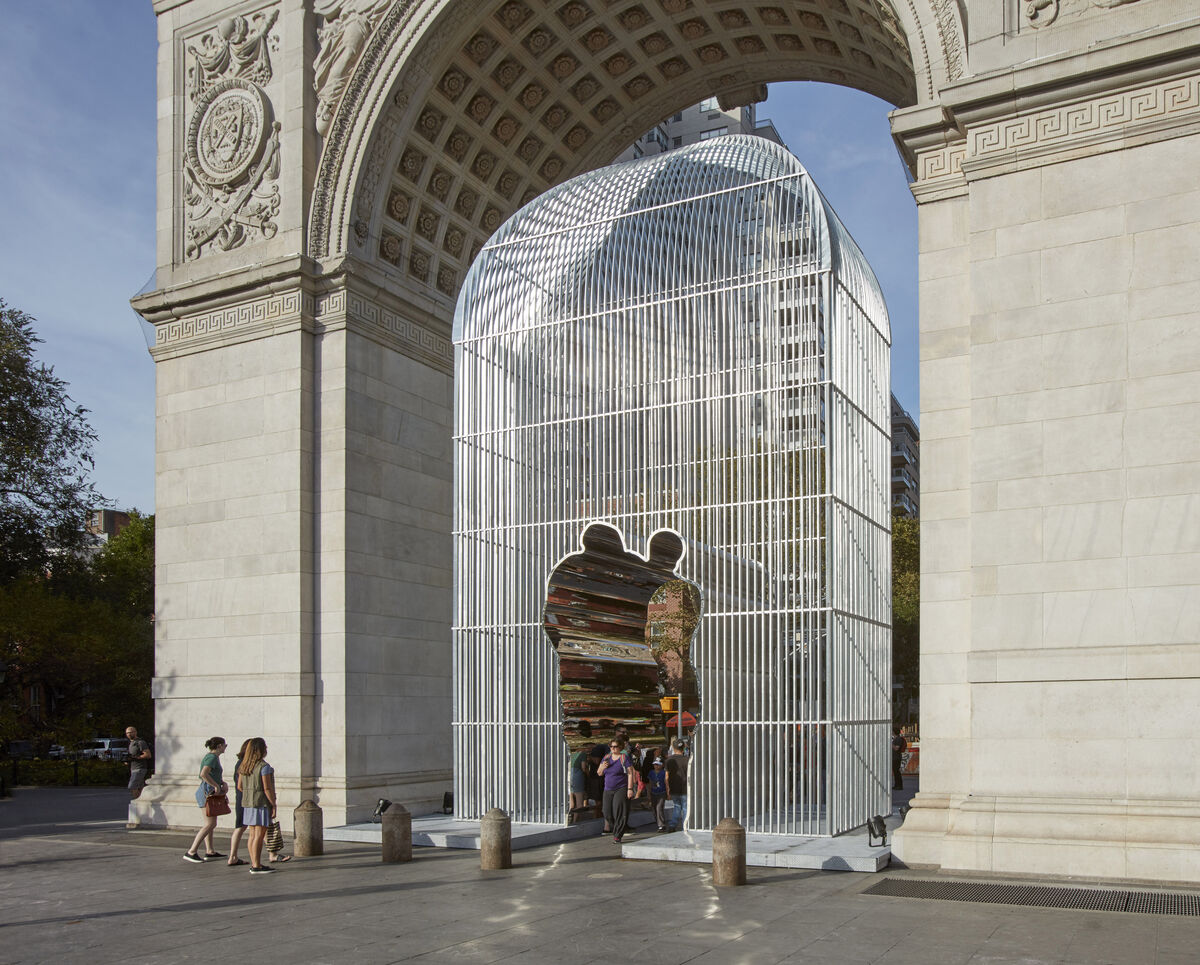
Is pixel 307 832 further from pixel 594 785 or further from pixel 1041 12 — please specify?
pixel 1041 12

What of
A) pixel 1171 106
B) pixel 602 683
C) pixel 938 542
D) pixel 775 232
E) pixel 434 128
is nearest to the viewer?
pixel 1171 106

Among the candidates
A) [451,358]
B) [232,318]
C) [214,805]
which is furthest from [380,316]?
[214,805]

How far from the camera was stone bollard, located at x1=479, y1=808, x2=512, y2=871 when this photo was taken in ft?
50.6

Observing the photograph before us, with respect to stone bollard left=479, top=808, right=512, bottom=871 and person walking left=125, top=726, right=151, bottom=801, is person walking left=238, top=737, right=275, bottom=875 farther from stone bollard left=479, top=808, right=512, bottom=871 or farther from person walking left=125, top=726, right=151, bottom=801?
person walking left=125, top=726, right=151, bottom=801

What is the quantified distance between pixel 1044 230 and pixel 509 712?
10.8 m

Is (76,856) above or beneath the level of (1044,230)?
→ beneath

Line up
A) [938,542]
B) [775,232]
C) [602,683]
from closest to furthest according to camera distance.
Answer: [938,542]
[775,232]
[602,683]

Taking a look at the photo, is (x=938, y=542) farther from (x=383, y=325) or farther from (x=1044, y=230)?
(x=383, y=325)

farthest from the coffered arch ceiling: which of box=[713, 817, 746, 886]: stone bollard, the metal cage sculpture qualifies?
box=[713, 817, 746, 886]: stone bollard

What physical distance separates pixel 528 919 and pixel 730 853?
8.83ft

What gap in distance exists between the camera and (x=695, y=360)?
1789 cm

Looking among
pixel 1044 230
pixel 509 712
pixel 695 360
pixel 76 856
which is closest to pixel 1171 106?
pixel 1044 230

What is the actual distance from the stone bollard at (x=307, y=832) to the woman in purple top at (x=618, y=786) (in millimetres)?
4397

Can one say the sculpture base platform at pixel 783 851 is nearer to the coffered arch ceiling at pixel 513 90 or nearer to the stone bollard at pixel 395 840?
the stone bollard at pixel 395 840
